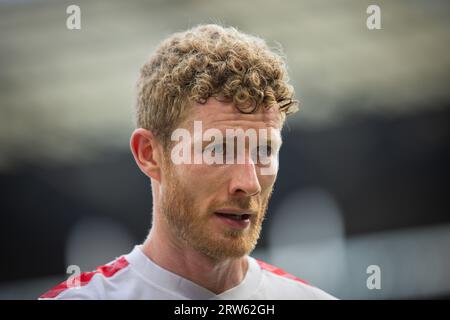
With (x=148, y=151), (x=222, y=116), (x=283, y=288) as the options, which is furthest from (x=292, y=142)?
(x=222, y=116)

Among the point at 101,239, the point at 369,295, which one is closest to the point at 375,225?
the point at 369,295

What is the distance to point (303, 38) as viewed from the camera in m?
6.34

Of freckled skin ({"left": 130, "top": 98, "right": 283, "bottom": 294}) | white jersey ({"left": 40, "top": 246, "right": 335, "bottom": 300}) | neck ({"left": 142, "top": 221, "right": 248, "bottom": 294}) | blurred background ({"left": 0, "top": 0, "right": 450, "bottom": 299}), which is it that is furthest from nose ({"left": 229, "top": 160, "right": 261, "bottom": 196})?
blurred background ({"left": 0, "top": 0, "right": 450, "bottom": 299})

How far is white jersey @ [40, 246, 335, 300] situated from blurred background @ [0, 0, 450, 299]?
132 inches

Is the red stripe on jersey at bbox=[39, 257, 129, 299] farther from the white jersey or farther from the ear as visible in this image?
the ear

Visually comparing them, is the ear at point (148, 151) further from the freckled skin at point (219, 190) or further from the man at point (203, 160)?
the freckled skin at point (219, 190)

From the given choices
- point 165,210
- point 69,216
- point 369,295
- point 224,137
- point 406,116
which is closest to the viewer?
point 224,137

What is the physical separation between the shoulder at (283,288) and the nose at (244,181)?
0.57 metres

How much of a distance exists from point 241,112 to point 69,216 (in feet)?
15.7

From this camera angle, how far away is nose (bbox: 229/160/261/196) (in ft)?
6.39

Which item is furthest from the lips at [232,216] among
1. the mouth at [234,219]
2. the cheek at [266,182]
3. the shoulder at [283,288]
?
the shoulder at [283,288]

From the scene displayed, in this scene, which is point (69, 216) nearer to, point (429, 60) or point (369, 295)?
point (369, 295)

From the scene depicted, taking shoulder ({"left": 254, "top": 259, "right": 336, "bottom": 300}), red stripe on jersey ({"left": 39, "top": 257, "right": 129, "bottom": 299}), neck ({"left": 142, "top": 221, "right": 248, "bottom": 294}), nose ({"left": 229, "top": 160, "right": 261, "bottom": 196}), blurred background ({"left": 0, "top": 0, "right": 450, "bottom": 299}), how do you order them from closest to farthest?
nose ({"left": 229, "top": 160, "right": 261, "bottom": 196}) < neck ({"left": 142, "top": 221, "right": 248, "bottom": 294}) < red stripe on jersey ({"left": 39, "top": 257, "right": 129, "bottom": 299}) < shoulder ({"left": 254, "top": 259, "right": 336, "bottom": 300}) < blurred background ({"left": 0, "top": 0, "right": 450, "bottom": 299})

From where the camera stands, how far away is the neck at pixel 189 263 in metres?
2.12
